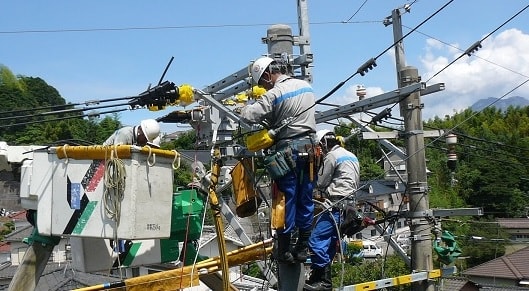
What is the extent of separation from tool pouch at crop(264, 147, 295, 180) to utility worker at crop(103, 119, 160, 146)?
152cm

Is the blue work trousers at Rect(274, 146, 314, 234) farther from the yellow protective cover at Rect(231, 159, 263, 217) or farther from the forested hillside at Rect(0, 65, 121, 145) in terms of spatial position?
the forested hillside at Rect(0, 65, 121, 145)

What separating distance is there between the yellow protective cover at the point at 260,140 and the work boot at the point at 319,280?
1347mm

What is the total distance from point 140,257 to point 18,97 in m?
97.3

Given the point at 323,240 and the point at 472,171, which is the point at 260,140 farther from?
Result: the point at 472,171

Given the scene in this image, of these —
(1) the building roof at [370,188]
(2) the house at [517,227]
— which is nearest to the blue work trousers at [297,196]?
(1) the building roof at [370,188]

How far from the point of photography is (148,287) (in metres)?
5.88

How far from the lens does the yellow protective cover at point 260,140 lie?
553 centimetres

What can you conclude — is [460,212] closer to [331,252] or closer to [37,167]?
[331,252]

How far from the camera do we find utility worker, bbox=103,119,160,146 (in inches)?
252

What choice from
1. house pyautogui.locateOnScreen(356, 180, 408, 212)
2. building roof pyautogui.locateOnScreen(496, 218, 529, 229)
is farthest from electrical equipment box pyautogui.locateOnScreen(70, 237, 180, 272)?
building roof pyautogui.locateOnScreen(496, 218, 529, 229)

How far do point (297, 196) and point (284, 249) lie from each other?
45cm

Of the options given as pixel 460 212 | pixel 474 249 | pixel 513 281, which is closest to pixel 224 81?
pixel 460 212

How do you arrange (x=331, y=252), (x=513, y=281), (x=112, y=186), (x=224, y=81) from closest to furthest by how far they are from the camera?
(x=112, y=186) → (x=331, y=252) → (x=224, y=81) → (x=513, y=281)

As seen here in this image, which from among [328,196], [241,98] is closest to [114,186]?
[328,196]
